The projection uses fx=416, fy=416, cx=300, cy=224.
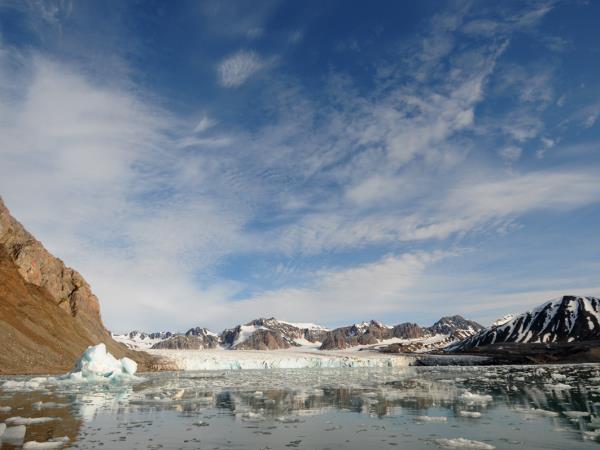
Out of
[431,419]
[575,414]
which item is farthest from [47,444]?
[575,414]

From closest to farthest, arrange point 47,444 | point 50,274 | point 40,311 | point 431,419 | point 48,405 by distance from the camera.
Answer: point 47,444 → point 431,419 → point 48,405 → point 40,311 → point 50,274

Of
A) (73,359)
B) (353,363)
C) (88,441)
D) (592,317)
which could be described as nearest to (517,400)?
(88,441)

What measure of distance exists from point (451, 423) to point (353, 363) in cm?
9017

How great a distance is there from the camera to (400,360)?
107 m

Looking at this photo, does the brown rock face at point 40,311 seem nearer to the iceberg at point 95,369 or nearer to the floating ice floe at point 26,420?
the iceberg at point 95,369

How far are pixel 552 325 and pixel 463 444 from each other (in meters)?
179

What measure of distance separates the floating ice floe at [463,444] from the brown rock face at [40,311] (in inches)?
1675

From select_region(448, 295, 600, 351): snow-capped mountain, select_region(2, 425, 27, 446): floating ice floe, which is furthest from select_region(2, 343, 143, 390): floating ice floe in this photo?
select_region(448, 295, 600, 351): snow-capped mountain

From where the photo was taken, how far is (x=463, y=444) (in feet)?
28.5

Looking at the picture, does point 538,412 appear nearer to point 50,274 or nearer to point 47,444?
point 47,444

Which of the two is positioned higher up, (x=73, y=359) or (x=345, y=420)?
(x=73, y=359)

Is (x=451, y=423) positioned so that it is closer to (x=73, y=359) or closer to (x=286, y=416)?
(x=286, y=416)

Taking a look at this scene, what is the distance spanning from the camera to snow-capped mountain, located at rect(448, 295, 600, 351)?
14775 cm

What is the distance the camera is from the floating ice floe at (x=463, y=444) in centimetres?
845
